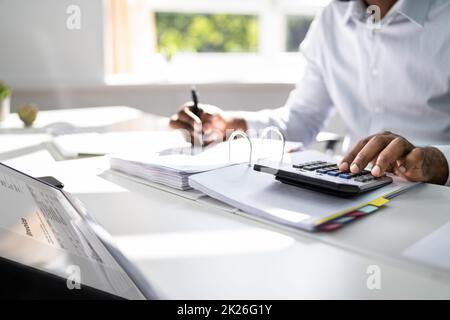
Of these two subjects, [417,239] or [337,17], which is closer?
[417,239]

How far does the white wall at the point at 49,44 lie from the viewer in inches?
99.8

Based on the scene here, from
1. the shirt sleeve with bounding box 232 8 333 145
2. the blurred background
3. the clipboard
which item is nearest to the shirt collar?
the shirt sleeve with bounding box 232 8 333 145

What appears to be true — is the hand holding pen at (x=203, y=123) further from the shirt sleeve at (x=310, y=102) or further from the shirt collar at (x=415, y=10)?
the shirt collar at (x=415, y=10)

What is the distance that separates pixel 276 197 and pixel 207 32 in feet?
8.70

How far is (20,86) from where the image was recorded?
2564mm

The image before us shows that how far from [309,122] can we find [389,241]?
1.11 m

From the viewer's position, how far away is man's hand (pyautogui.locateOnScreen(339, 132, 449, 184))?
2.64 ft

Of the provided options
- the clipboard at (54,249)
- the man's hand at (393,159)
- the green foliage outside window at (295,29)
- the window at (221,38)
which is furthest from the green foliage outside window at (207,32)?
the clipboard at (54,249)

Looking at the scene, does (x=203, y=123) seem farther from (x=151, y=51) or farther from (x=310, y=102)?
(x=151, y=51)

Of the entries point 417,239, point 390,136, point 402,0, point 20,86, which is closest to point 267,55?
point 20,86

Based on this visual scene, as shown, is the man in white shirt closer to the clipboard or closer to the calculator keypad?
the calculator keypad

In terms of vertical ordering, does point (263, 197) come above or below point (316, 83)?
below
